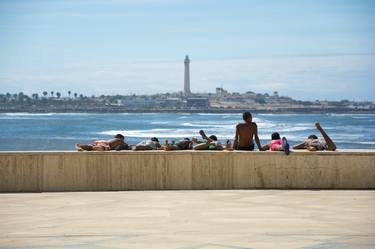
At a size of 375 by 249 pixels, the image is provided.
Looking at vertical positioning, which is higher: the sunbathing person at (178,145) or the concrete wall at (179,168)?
the sunbathing person at (178,145)

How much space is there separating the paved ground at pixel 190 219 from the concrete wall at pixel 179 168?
37 centimetres

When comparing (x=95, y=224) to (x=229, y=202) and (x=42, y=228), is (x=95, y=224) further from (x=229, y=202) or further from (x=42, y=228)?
(x=229, y=202)

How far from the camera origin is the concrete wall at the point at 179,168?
13.8 metres

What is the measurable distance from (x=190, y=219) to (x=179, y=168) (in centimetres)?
333

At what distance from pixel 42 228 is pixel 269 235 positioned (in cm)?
255

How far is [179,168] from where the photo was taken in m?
13.8

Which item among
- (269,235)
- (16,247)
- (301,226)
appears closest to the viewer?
(16,247)

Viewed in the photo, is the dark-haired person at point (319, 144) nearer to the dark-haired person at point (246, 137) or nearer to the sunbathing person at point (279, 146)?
the sunbathing person at point (279, 146)

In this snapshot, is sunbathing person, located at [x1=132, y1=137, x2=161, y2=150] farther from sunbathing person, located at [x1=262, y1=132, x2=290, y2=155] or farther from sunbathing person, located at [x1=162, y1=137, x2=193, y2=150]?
sunbathing person, located at [x1=262, y1=132, x2=290, y2=155]

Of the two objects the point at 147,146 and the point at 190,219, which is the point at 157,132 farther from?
the point at 190,219

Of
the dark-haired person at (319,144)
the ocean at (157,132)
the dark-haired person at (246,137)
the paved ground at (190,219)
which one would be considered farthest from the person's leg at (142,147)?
the ocean at (157,132)

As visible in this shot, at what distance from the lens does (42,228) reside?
389 inches

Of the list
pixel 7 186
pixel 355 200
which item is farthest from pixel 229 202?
pixel 7 186

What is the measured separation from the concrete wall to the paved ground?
0.37 m
